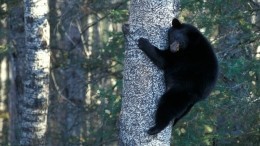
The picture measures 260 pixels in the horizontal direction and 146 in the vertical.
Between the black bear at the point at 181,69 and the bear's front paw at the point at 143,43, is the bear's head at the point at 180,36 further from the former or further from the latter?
the bear's front paw at the point at 143,43

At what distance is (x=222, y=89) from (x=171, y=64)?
2.82m

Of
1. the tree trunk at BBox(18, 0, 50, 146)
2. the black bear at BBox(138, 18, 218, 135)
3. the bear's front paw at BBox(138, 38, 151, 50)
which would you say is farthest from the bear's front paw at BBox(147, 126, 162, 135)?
the tree trunk at BBox(18, 0, 50, 146)

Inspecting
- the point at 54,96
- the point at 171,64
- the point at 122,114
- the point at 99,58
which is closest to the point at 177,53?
the point at 171,64

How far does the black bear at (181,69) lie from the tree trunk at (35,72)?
2.69 m

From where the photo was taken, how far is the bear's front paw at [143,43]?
4953 mm

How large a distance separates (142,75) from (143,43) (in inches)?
12.0

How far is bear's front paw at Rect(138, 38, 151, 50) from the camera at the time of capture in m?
4.95

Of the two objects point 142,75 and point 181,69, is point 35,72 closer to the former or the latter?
point 181,69

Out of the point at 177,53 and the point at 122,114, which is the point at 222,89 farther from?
the point at 122,114

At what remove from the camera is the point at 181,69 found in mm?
5465

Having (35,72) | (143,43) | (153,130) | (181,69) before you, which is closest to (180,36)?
(181,69)

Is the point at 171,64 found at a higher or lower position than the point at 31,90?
higher

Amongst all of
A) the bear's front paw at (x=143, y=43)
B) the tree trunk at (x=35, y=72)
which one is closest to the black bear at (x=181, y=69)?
the bear's front paw at (x=143, y=43)

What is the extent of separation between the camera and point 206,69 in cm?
555
